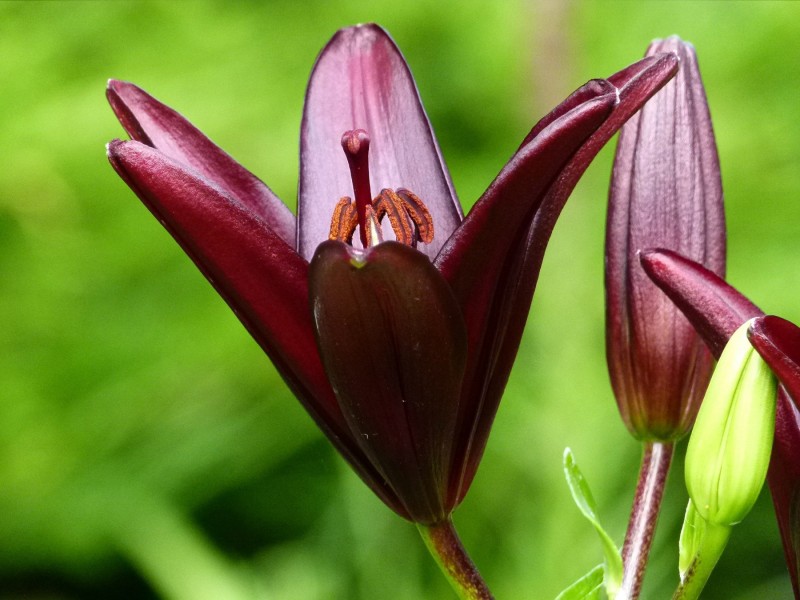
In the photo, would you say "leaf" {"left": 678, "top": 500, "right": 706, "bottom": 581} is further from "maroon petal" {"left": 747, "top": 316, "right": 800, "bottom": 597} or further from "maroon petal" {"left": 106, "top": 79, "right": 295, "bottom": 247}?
"maroon petal" {"left": 106, "top": 79, "right": 295, "bottom": 247}

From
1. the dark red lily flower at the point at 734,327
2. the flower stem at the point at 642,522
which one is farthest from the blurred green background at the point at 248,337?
the dark red lily flower at the point at 734,327

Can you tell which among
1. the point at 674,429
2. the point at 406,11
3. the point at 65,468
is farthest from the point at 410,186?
the point at 406,11

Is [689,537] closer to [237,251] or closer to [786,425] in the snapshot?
[786,425]

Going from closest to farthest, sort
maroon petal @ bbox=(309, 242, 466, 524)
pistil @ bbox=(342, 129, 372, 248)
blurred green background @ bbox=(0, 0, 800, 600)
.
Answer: maroon petal @ bbox=(309, 242, 466, 524), pistil @ bbox=(342, 129, 372, 248), blurred green background @ bbox=(0, 0, 800, 600)

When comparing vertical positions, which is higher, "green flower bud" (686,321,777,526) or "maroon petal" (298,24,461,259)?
"maroon petal" (298,24,461,259)

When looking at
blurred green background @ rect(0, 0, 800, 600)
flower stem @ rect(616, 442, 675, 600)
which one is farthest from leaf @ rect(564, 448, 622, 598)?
blurred green background @ rect(0, 0, 800, 600)

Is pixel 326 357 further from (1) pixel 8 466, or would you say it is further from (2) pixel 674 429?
(1) pixel 8 466
